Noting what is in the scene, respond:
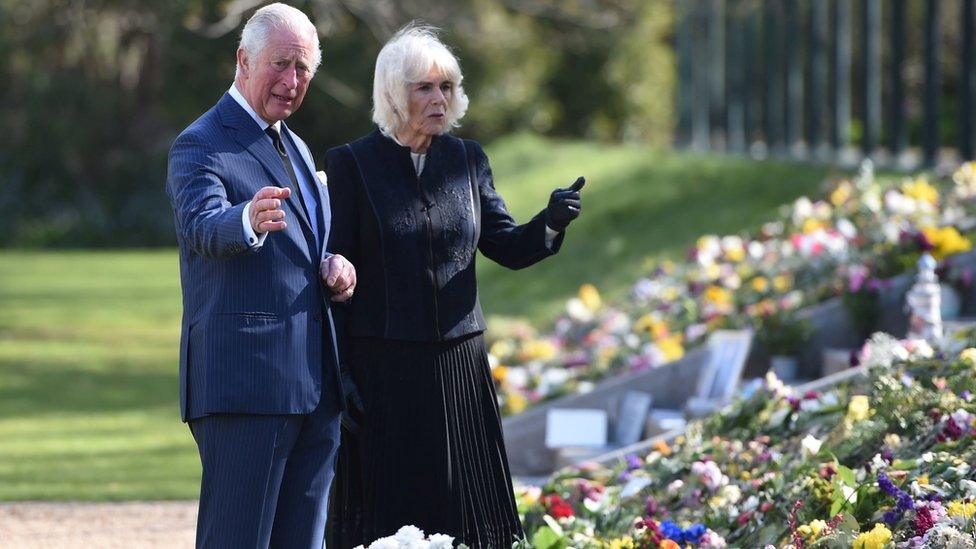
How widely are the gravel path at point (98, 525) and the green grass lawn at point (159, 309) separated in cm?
33

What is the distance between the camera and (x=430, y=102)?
446 centimetres

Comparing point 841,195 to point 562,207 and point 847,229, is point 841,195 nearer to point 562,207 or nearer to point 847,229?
point 847,229

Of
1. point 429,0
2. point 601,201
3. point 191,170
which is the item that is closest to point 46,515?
point 191,170

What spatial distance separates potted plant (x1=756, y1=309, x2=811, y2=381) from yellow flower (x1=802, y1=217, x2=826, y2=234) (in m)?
1.64

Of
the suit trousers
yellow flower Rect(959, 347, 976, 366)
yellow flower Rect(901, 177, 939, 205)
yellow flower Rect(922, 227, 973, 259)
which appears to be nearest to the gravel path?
the suit trousers

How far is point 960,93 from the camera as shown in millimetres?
15789

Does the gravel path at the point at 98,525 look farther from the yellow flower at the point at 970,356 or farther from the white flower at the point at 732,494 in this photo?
the yellow flower at the point at 970,356

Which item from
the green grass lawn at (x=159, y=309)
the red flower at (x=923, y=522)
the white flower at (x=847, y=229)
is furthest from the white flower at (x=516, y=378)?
the red flower at (x=923, y=522)

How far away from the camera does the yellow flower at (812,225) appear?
33.1 feet

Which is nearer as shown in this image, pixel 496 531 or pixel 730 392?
pixel 496 531

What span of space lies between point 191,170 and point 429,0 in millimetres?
15531

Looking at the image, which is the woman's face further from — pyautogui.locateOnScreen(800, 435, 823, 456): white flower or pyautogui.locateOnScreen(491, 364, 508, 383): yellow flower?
pyautogui.locateOnScreen(491, 364, 508, 383): yellow flower

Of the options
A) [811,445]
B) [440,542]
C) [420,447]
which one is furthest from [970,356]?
[440,542]

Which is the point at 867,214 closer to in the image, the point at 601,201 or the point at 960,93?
the point at 960,93
